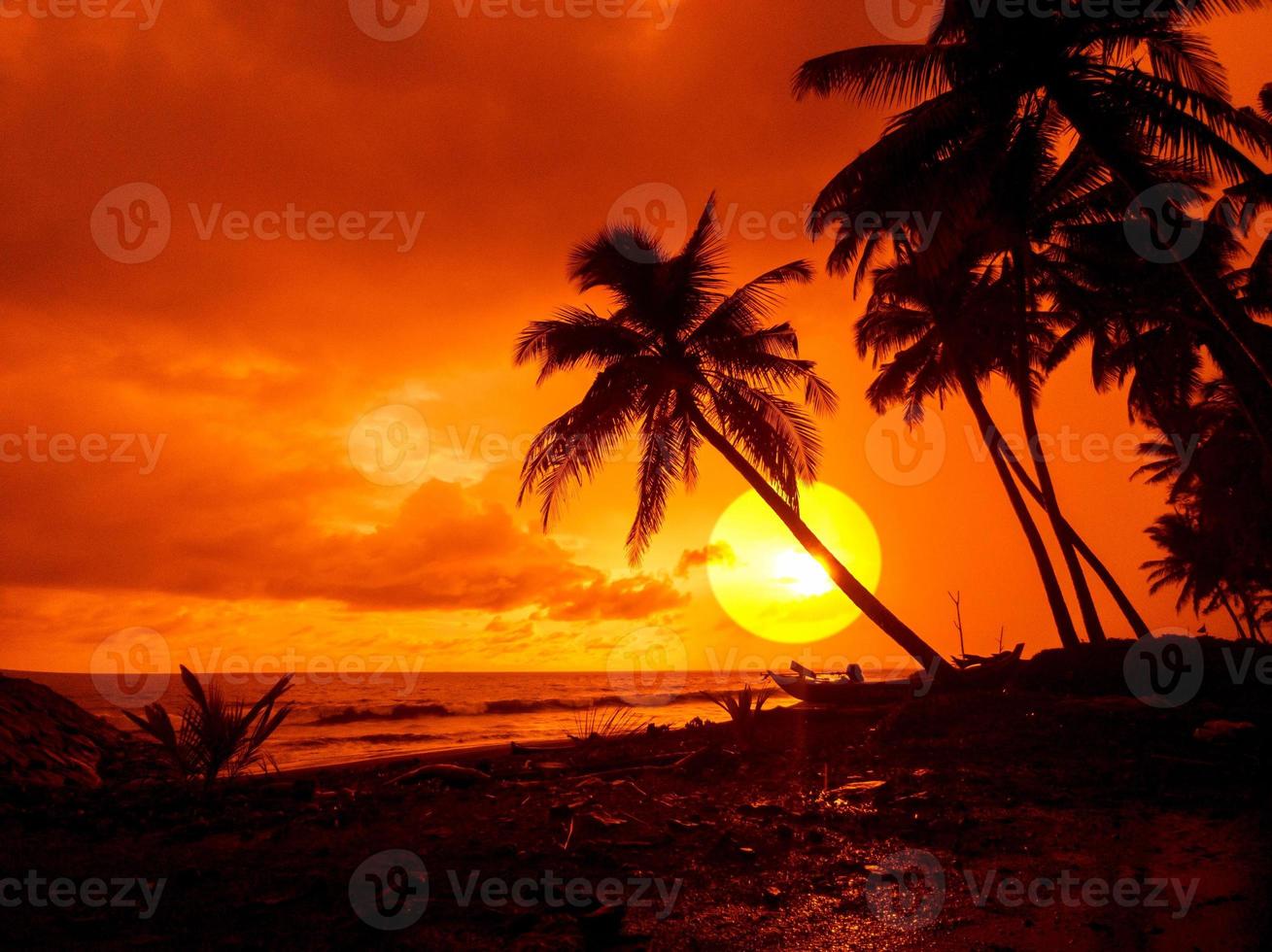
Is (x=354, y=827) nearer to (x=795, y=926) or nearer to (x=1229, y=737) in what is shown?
(x=795, y=926)

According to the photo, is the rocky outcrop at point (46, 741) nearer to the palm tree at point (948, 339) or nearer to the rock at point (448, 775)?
the rock at point (448, 775)

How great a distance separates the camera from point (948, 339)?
1486cm

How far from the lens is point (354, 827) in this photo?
530cm

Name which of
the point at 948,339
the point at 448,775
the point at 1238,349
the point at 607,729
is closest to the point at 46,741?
the point at 448,775

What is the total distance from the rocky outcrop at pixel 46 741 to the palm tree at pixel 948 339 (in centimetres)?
1573

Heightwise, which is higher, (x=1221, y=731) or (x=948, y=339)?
(x=948, y=339)

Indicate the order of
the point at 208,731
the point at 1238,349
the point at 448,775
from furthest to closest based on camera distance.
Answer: the point at 1238,349 → the point at 448,775 → the point at 208,731

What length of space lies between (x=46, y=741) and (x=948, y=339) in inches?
674

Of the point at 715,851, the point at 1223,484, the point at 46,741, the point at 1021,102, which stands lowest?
the point at 715,851

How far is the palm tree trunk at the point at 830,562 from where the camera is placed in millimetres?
Answer: 11594

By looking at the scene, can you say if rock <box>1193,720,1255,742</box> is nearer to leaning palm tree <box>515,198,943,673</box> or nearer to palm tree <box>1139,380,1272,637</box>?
leaning palm tree <box>515,198,943,673</box>

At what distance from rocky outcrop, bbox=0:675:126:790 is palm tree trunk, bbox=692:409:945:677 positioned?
1051 cm

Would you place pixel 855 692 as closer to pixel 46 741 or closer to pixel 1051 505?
pixel 1051 505

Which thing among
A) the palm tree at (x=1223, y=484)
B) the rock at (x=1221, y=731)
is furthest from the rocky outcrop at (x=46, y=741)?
the palm tree at (x=1223, y=484)
